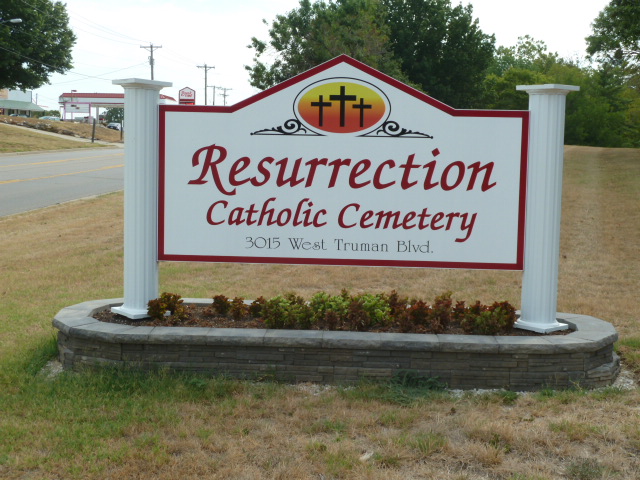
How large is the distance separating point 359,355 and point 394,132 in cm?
169

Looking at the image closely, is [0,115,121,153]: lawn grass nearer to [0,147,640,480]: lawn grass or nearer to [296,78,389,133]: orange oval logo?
[296,78,389,133]: orange oval logo

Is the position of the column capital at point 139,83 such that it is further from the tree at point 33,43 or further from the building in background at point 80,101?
the building in background at point 80,101

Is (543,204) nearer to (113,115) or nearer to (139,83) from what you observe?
(139,83)


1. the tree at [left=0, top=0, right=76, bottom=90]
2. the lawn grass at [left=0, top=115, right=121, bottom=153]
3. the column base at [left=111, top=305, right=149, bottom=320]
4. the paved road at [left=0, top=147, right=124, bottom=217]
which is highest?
the tree at [left=0, top=0, right=76, bottom=90]

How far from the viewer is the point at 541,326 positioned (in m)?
5.52

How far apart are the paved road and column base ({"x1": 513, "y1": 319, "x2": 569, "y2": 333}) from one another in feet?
42.3

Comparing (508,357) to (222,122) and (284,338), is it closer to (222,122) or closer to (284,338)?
(284,338)

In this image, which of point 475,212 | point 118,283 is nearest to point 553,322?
point 475,212

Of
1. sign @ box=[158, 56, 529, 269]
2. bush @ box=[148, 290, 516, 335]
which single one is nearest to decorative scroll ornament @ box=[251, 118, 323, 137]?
sign @ box=[158, 56, 529, 269]

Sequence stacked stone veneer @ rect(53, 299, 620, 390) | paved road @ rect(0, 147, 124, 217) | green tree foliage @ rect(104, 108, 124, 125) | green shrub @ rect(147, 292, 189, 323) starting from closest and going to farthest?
stacked stone veneer @ rect(53, 299, 620, 390) → green shrub @ rect(147, 292, 189, 323) → paved road @ rect(0, 147, 124, 217) → green tree foliage @ rect(104, 108, 124, 125)

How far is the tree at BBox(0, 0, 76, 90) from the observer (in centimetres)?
4494

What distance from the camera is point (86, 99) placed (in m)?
94.9

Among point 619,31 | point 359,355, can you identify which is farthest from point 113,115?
point 359,355

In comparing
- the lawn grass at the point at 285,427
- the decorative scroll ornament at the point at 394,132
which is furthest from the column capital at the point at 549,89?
the lawn grass at the point at 285,427
